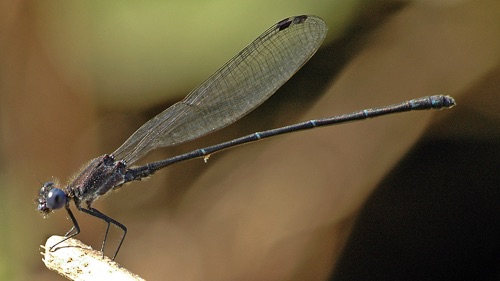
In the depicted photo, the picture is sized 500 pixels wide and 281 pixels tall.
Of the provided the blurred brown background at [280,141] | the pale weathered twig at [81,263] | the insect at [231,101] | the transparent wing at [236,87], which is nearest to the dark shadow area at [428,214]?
the blurred brown background at [280,141]

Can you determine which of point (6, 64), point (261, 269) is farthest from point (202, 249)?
point (6, 64)

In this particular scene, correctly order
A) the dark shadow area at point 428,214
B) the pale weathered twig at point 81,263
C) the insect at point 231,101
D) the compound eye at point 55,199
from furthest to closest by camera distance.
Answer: the dark shadow area at point 428,214, the insect at point 231,101, the compound eye at point 55,199, the pale weathered twig at point 81,263

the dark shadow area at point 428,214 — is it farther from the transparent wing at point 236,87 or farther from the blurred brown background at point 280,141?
the transparent wing at point 236,87

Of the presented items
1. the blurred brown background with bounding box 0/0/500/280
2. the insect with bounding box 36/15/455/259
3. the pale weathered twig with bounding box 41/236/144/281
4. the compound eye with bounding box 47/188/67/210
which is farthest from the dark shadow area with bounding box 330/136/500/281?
the pale weathered twig with bounding box 41/236/144/281

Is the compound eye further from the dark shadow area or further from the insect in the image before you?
the dark shadow area

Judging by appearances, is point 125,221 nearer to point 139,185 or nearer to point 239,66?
point 139,185
